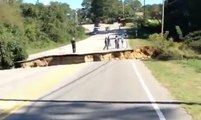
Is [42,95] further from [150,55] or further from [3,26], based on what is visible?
[3,26]

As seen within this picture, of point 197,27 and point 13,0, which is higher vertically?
point 13,0

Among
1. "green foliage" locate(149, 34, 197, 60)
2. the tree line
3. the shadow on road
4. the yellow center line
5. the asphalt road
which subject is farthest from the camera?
the tree line

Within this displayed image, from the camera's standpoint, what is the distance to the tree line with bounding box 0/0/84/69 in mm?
46316

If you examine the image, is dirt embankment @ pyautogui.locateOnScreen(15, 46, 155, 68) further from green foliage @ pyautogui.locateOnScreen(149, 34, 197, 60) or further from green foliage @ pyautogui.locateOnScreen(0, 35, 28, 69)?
green foliage @ pyautogui.locateOnScreen(149, 34, 197, 60)

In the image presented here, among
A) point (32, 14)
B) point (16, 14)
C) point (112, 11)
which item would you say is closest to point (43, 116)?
point (16, 14)

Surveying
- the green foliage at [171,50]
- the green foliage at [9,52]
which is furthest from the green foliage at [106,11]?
the green foliage at [9,52]

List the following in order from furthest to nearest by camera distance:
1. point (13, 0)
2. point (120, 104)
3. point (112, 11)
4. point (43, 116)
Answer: point (112, 11)
point (13, 0)
point (120, 104)
point (43, 116)

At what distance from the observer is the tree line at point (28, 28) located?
46.3 meters

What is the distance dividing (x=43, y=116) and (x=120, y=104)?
2889mm

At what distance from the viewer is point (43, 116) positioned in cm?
1230

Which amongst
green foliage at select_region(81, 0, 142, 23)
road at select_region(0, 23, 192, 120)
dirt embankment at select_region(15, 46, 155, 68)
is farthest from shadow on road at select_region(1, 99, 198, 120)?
green foliage at select_region(81, 0, 142, 23)

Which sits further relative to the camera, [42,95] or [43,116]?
[42,95]

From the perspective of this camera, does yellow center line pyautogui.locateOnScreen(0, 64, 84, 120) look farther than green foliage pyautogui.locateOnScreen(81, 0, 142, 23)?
No

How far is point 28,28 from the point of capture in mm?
68500
